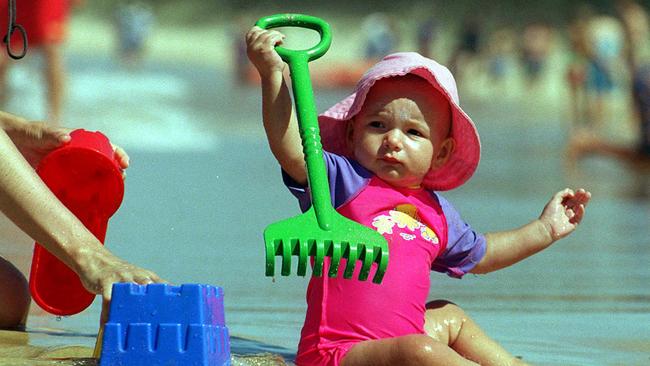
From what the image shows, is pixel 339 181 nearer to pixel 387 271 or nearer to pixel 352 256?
pixel 387 271

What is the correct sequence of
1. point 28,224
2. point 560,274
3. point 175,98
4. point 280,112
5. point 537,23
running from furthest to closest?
point 537,23, point 175,98, point 560,274, point 280,112, point 28,224

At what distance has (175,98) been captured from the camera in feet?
53.9

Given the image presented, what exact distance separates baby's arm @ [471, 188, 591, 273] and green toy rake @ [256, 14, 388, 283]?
2.03 ft

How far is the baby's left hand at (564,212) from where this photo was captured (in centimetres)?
322

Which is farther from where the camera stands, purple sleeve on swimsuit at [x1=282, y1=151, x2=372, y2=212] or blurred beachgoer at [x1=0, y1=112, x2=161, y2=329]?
purple sleeve on swimsuit at [x1=282, y1=151, x2=372, y2=212]

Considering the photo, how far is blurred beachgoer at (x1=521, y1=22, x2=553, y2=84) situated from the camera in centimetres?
1925

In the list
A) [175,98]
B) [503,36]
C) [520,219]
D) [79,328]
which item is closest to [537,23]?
[503,36]

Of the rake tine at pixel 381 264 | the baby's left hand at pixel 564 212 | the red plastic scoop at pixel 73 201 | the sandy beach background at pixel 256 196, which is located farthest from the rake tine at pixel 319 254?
the baby's left hand at pixel 564 212

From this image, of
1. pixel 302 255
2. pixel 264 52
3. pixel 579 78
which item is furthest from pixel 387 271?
pixel 579 78

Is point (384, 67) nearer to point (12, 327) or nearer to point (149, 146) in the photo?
point (12, 327)

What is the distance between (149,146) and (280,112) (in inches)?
415

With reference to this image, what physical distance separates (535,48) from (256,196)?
12316 millimetres

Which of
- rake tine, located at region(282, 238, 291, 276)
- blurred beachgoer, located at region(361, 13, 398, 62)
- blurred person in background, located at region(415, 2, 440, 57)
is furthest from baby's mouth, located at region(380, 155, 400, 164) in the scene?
blurred person in background, located at region(415, 2, 440, 57)

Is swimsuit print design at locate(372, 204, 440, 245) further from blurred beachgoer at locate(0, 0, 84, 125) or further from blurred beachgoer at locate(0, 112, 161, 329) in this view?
blurred beachgoer at locate(0, 0, 84, 125)
